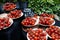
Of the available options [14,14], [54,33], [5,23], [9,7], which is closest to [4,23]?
[5,23]

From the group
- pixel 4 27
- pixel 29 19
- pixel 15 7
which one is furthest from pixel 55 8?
pixel 4 27

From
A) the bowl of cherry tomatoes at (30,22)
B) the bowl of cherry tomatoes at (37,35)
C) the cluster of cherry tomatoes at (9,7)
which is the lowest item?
the bowl of cherry tomatoes at (37,35)

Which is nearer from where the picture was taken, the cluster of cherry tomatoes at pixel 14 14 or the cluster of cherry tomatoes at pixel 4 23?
the cluster of cherry tomatoes at pixel 4 23

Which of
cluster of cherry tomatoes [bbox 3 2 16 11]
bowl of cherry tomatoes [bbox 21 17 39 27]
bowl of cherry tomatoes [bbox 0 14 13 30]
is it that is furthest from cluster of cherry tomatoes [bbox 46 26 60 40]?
cluster of cherry tomatoes [bbox 3 2 16 11]

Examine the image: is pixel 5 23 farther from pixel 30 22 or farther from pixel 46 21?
pixel 46 21

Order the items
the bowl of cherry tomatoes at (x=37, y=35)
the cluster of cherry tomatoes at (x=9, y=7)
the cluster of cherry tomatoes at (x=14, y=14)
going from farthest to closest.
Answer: the cluster of cherry tomatoes at (x=9, y=7)
the cluster of cherry tomatoes at (x=14, y=14)
the bowl of cherry tomatoes at (x=37, y=35)

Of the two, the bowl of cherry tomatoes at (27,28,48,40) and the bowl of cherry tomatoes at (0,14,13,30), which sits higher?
the bowl of cherry tomatoes at (0,14,13,30)

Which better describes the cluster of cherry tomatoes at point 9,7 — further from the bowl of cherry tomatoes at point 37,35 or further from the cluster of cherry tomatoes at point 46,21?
A: the bowl of cherry tomatoes at point 37,35

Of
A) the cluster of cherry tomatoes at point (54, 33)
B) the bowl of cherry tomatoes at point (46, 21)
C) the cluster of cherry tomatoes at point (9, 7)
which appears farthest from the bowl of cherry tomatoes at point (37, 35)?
the cluster of cherry tomatoes at point (9, 7)

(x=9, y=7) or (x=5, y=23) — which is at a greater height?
(x=9, y=7)

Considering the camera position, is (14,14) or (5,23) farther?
(14,14)

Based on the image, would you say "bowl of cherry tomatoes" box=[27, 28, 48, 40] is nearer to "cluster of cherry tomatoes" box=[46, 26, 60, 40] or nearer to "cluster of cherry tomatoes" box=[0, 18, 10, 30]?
"cluster of cherry tomatoes" box=[46, 26, 60, 40]

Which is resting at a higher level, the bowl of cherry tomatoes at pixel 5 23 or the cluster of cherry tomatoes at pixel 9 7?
the cluster of cherry tomatoes at pixel 9 7

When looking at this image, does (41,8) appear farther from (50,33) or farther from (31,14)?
(50,33)
